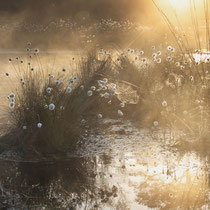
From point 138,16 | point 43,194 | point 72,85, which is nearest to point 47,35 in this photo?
point 138,16

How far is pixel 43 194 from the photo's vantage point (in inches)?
105

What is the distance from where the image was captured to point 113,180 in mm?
2838

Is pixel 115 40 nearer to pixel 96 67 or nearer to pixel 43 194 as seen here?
pixel 96 67

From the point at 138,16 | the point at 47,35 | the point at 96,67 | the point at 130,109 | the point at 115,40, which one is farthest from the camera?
the point at 138,16

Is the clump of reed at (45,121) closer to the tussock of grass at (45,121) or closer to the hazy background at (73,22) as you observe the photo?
the tussock of grass at (45,121)

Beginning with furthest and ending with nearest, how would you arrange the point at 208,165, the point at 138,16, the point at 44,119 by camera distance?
the point at 138,16, the point at 44,119, the point at 208,165

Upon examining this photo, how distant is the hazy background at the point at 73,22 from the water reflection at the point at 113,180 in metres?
6.03

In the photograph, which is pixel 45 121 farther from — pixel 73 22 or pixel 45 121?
pixel 73 22

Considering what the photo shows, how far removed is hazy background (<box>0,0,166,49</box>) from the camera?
423 inches

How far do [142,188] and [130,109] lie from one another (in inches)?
81.3

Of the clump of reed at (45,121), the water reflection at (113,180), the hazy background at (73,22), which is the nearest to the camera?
the water reflection at (113,180)

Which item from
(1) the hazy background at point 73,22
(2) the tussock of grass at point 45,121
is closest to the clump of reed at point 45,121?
(2) the tussock of grass at point 45,121

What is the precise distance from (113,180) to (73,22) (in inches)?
380

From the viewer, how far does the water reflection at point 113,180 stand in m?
2.53
